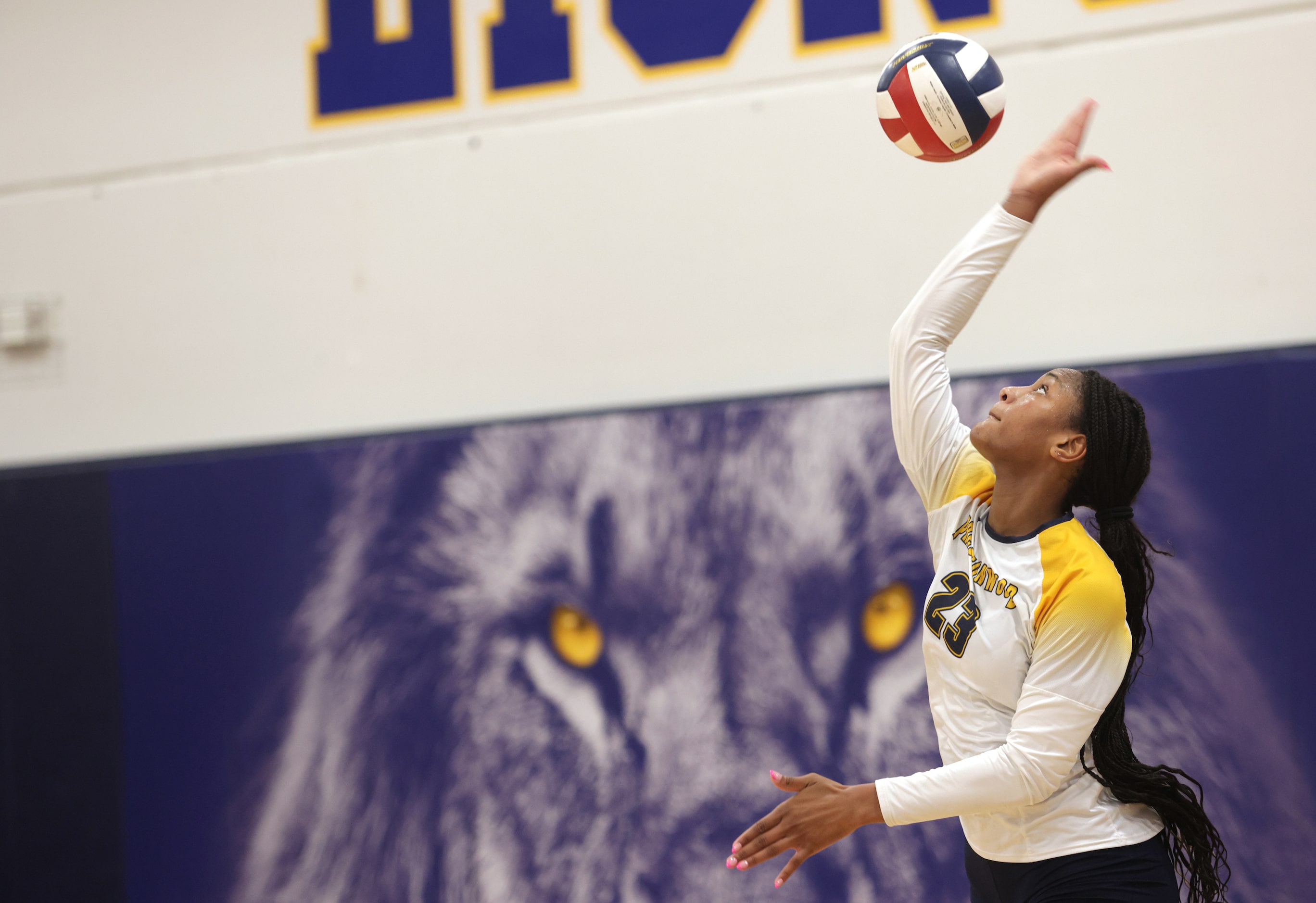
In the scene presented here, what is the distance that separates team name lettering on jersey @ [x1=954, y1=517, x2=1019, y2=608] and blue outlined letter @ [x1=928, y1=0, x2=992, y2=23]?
1.75m

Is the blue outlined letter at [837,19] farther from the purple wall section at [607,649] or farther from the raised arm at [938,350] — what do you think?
the raised arm at [938,350]

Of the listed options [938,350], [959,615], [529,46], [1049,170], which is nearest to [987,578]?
[959,615]

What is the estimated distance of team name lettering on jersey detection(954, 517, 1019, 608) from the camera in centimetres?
162

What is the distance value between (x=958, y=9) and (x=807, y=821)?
7.50 feet

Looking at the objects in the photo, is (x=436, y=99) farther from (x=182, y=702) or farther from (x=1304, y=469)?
(x=1304, y=469)

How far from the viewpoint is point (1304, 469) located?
8.46ft

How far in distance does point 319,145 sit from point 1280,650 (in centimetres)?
297

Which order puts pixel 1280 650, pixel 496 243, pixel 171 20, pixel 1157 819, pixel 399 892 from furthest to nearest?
pixel 171 20
pixel 496 243
pixel 399 892
pixel 1280 650
pixel 1157 819

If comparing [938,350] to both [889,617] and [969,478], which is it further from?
[889,617]

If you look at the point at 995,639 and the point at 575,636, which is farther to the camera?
the point at 575,636

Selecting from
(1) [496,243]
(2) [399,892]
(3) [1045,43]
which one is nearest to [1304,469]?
(3) [1045,43]

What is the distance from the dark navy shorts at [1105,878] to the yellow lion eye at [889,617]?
1.15m

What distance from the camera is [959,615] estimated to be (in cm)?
166

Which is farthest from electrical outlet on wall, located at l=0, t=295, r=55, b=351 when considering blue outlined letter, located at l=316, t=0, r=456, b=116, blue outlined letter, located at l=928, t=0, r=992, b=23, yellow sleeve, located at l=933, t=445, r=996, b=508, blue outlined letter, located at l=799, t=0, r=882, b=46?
yellow sleeve, located at l=933, t=445, r=996, b=508
